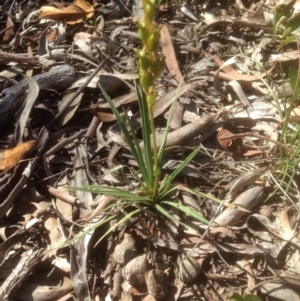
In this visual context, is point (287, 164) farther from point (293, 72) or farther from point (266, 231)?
point (293, 72)

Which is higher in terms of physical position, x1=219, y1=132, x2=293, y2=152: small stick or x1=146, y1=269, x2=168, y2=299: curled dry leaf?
x1=219, y1=132, x2=293, y2=152: small stick

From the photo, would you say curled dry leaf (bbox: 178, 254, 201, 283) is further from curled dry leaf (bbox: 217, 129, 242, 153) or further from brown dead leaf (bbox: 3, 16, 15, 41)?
brown dead leaf (bbox: 3, 16, 15, 41)

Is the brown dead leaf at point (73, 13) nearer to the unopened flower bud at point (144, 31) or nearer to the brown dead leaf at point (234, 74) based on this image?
the brown dead leaf at point (234, 74)

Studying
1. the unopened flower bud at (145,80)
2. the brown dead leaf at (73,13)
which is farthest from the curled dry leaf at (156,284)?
the brown dead leaf at (73,13)

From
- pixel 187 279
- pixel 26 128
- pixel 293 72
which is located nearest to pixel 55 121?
pixel 26 128

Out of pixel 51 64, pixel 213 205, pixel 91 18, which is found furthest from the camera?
pixel 91 18

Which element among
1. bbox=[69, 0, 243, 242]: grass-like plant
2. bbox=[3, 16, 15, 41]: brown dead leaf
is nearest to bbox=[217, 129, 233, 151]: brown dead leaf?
bbox=[69, 0, 243, 242]: grass-like plant

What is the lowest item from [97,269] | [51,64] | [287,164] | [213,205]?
[97,269]
